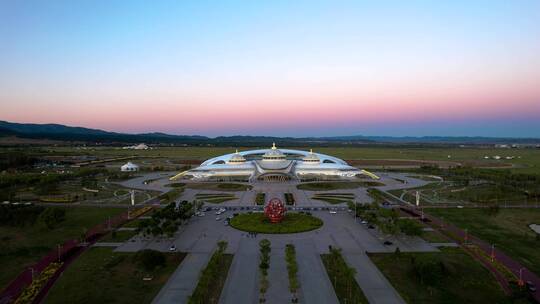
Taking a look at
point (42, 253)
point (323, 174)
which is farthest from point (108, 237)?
point (323, 174)

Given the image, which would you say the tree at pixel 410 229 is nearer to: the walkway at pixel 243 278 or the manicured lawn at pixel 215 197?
the walkway at pixel 243 278

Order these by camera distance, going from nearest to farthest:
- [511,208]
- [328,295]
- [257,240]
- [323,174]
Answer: [328,295]
[257,240]
[511,208]
[323,174]

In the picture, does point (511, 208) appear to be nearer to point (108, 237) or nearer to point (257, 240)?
point (257, 240)

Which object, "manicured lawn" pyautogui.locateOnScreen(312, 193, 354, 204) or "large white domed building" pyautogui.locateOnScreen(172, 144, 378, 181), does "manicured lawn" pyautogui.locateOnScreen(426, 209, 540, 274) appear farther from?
"large white domed building" pyautogui.locateOnScreen(172, 144, 378, 181)

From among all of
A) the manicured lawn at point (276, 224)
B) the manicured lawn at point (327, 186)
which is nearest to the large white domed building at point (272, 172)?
the manicured lawn at point (327, 186)

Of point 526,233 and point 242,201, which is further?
point 242,201

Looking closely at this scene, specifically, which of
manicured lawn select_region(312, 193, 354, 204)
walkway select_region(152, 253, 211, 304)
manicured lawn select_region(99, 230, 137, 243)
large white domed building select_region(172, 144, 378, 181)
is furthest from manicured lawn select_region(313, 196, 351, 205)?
manicured lawn select_region(99, 230, 137, 243)

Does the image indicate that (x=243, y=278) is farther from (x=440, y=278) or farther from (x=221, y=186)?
Result: (x=221, y=186)

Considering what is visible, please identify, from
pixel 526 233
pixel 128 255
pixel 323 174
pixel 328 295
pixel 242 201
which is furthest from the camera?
pixel 323 174
